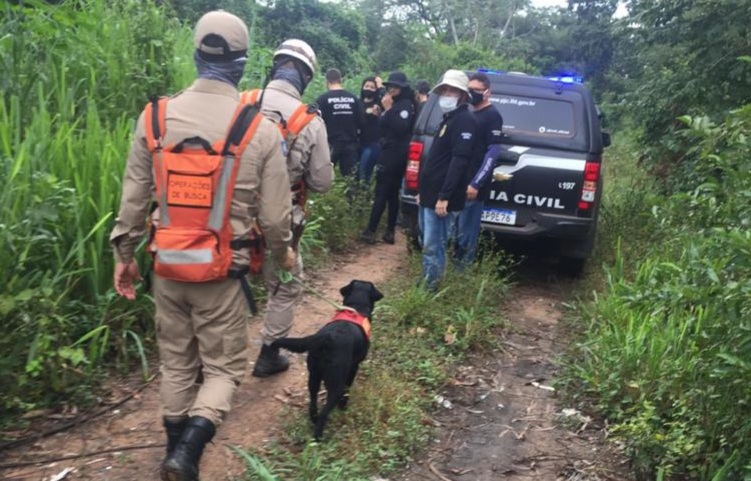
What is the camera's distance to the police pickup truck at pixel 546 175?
22.6ft

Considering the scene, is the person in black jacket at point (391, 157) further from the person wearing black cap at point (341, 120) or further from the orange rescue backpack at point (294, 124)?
the orange rescue backpack at point (294, 124)

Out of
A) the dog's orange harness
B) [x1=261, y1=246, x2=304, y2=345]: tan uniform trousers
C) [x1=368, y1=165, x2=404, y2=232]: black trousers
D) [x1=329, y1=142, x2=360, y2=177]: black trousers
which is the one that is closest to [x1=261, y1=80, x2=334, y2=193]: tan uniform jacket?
[x1=261, y1=246, x2=304, y2=345]: tan uniform trousers

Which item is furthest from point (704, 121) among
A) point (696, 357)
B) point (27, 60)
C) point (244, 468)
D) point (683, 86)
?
point (683, 86)

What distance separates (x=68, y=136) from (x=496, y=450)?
10.4 ft

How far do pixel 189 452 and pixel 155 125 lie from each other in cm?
137

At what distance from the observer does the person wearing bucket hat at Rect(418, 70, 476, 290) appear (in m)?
5.83

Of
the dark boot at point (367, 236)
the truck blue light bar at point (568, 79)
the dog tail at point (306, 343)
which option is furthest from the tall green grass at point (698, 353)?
the dark boot at point (367, 236)

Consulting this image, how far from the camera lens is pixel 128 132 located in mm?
5266

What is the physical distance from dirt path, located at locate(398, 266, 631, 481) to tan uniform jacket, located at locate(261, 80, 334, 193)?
61.8 inches

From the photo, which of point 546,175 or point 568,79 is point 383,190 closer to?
point 546,175

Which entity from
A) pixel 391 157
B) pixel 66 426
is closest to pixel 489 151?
pixel 391 157

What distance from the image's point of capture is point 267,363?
455 cm

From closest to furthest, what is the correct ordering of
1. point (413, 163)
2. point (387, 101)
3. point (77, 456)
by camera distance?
point (77, 456) → point (413, 163) → point (387, 101)

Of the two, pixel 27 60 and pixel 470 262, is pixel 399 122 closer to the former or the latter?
pixel 470 262
